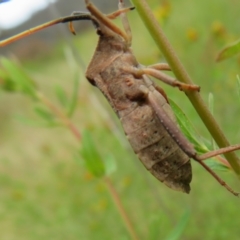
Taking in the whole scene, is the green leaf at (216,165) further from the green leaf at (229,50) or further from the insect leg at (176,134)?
the green leaf at (229,50)

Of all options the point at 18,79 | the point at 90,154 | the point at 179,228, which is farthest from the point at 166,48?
the point at 18,79

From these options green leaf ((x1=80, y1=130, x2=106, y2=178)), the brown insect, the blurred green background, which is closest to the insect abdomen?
the brown insect

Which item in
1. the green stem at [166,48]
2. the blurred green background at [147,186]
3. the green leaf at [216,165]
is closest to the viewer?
the green stem at [166,48]

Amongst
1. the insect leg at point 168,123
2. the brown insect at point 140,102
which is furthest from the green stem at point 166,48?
the insect leg at point 168,123

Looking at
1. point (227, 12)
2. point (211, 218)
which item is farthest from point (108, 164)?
point (227, 12)

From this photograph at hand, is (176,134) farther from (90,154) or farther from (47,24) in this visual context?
(90,154)

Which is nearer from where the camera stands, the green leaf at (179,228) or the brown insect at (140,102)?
the brown insect at (140,102)

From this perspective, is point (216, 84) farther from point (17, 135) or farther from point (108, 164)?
point (17, 135)
